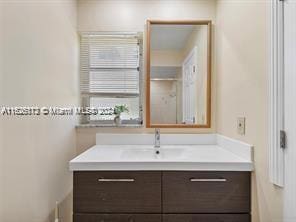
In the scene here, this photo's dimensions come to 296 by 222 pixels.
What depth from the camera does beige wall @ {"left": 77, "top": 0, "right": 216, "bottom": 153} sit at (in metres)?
2.36

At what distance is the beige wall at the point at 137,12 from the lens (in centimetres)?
236

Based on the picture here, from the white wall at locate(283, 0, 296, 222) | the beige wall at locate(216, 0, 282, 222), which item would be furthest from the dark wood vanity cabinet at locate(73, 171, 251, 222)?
the white wall at locate(283, 0, 296, 222)

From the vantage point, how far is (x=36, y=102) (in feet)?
5.18

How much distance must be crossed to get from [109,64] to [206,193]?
1395 mm

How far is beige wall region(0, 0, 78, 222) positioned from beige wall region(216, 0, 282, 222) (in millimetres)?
1225

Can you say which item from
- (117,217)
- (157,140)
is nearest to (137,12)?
(157,140)

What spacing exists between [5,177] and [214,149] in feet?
4.76

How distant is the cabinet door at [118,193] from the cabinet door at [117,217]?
0.02 meters

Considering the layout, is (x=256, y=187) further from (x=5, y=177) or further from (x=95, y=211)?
(x=5, y=177)

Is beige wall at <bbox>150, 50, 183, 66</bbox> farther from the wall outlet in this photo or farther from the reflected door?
the wall outlet

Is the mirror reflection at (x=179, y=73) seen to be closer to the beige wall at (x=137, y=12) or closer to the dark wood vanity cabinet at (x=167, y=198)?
the beige wall at (x=137, y=12)

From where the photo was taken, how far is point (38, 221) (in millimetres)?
1603

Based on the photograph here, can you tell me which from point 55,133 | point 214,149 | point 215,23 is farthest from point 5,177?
point 215,23

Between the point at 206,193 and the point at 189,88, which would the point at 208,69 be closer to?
the point at 189,88
